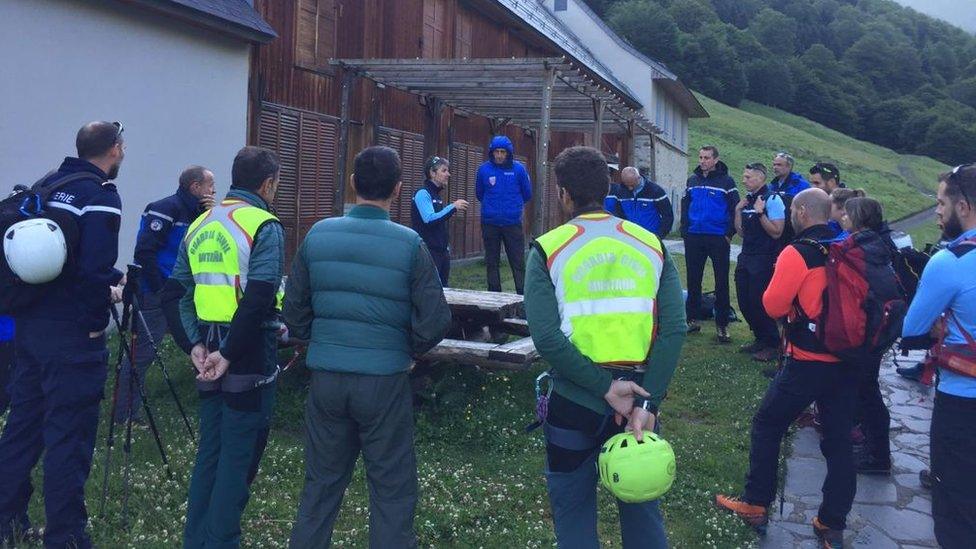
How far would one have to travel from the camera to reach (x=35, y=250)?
3.70 m

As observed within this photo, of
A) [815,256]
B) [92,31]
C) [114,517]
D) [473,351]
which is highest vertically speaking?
[92,31]

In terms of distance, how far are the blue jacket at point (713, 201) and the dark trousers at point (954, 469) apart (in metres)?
5.58

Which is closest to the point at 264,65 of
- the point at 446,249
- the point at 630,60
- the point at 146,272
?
the point at 446,249

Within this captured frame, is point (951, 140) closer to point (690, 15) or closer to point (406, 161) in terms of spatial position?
point (690, 15)

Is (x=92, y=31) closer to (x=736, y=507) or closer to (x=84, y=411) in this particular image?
(x=84, y=411)

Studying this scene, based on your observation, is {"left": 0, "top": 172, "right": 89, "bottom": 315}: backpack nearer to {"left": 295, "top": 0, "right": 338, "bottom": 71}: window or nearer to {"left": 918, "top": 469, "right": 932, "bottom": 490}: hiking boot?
{"left": 918, "top": 469, "right": 932, "bottom": 490}: hiking boot

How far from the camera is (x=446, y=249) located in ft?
28.9

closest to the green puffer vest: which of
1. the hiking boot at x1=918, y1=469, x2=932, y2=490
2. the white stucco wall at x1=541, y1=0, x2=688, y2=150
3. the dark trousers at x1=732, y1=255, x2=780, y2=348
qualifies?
the hiking boot at x1=918, y1=469, x2=932, y2=490

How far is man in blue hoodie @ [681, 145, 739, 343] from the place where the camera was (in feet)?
29.3

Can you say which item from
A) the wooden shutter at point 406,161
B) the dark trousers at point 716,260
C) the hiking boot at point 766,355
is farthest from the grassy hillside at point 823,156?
the hiking boot at point 766,355

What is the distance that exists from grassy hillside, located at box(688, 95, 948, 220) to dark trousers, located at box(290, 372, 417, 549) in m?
39.5

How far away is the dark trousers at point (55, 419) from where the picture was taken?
3.85 m

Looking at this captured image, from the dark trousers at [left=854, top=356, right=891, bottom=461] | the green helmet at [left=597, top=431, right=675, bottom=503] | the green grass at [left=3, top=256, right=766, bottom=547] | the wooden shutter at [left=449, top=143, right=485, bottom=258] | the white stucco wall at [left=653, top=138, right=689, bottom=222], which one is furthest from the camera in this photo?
the white stucco wall at [left=653, top=138, right=689, bottom=222]

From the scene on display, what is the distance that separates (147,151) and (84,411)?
19.8ft
